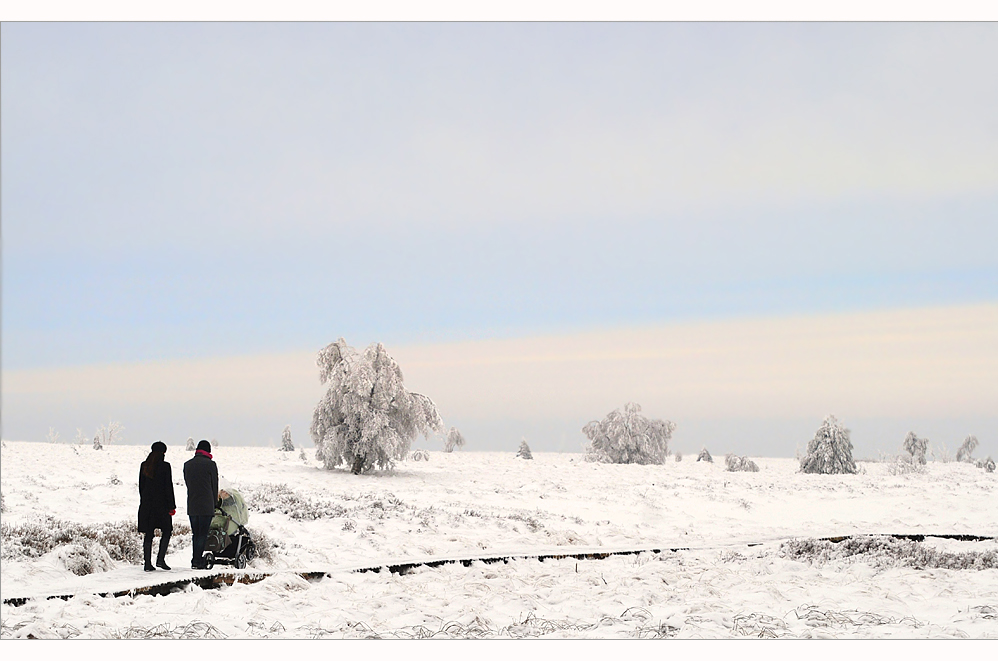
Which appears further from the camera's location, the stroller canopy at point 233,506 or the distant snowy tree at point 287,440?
the distant snowy tree at point 287,440

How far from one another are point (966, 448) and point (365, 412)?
44.2m

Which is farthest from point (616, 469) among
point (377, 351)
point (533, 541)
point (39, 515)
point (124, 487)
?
point (39, 515)

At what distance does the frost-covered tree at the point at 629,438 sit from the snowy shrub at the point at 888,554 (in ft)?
93.1

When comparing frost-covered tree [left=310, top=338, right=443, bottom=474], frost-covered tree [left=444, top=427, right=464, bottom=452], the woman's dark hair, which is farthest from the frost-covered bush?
the woman's dark hair

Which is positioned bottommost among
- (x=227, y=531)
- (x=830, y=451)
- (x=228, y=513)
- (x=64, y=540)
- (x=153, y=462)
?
(x=64, y=540)

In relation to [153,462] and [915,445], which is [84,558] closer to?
[153,462]

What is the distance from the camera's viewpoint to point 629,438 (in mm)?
43188

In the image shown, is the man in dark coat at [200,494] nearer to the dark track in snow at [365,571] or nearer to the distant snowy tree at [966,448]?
the dark track in snow at [365,571]

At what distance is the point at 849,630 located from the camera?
30.4ft

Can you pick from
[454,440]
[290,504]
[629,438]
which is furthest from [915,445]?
[290,504]

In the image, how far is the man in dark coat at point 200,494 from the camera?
1098cm

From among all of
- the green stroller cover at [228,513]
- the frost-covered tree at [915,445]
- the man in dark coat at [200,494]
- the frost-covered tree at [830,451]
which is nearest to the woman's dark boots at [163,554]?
the man in dark coat at [200,494]
